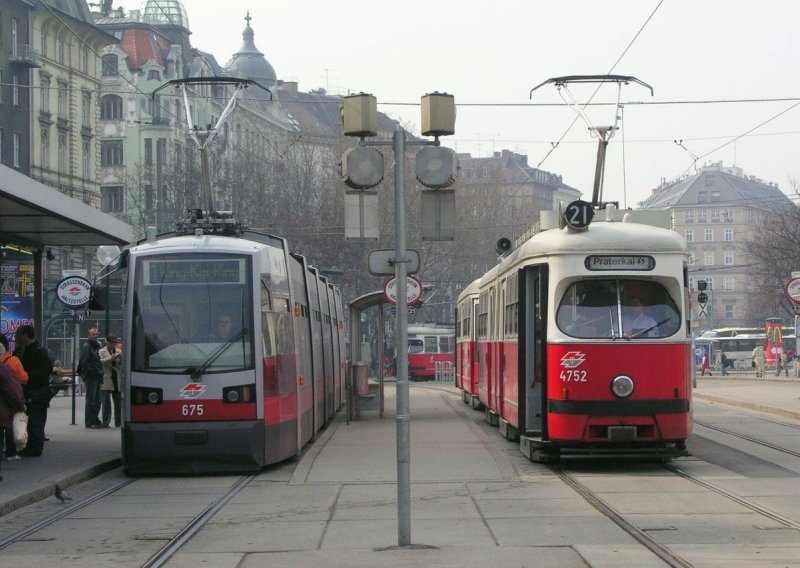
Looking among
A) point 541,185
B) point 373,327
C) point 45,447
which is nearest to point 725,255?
point 541,185

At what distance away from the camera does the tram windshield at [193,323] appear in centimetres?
1576

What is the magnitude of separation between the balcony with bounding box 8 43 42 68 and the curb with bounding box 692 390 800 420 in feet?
119

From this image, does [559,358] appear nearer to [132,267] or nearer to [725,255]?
[132,267]

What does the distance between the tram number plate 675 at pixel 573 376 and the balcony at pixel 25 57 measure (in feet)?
164

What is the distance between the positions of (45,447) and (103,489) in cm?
497

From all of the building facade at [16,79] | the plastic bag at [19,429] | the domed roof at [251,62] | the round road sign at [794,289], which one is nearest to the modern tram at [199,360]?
the plastic bag at [19,429]

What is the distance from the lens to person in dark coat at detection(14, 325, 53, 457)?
17625mm

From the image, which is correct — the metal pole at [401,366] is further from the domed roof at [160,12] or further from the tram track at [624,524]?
the domed roof at [160,12]

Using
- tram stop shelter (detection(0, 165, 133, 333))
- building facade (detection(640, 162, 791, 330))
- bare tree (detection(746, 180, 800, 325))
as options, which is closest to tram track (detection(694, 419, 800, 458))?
tram stop shelter (detection(0, 165, 133, 333))

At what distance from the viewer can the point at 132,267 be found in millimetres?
16078

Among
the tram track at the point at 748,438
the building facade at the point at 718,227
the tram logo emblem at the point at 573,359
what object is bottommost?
the tram track at the point at 748,438

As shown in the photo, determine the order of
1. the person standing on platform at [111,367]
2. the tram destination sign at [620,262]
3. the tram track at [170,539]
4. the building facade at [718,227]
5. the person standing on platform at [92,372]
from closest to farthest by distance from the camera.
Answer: the tram track at [170,539]
the tram destination sign at [620,262]
the person standing on platform at [92,372]
the person standing on platform at [111,367]
the building facade at [718,227]

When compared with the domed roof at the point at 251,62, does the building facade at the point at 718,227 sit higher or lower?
lower

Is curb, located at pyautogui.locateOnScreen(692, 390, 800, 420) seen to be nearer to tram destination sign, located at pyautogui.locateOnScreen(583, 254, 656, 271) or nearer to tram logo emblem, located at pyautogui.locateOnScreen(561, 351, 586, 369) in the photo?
tram destination sign, located at pyautogui.locateOnScreen(583, 254, 656, 271)
